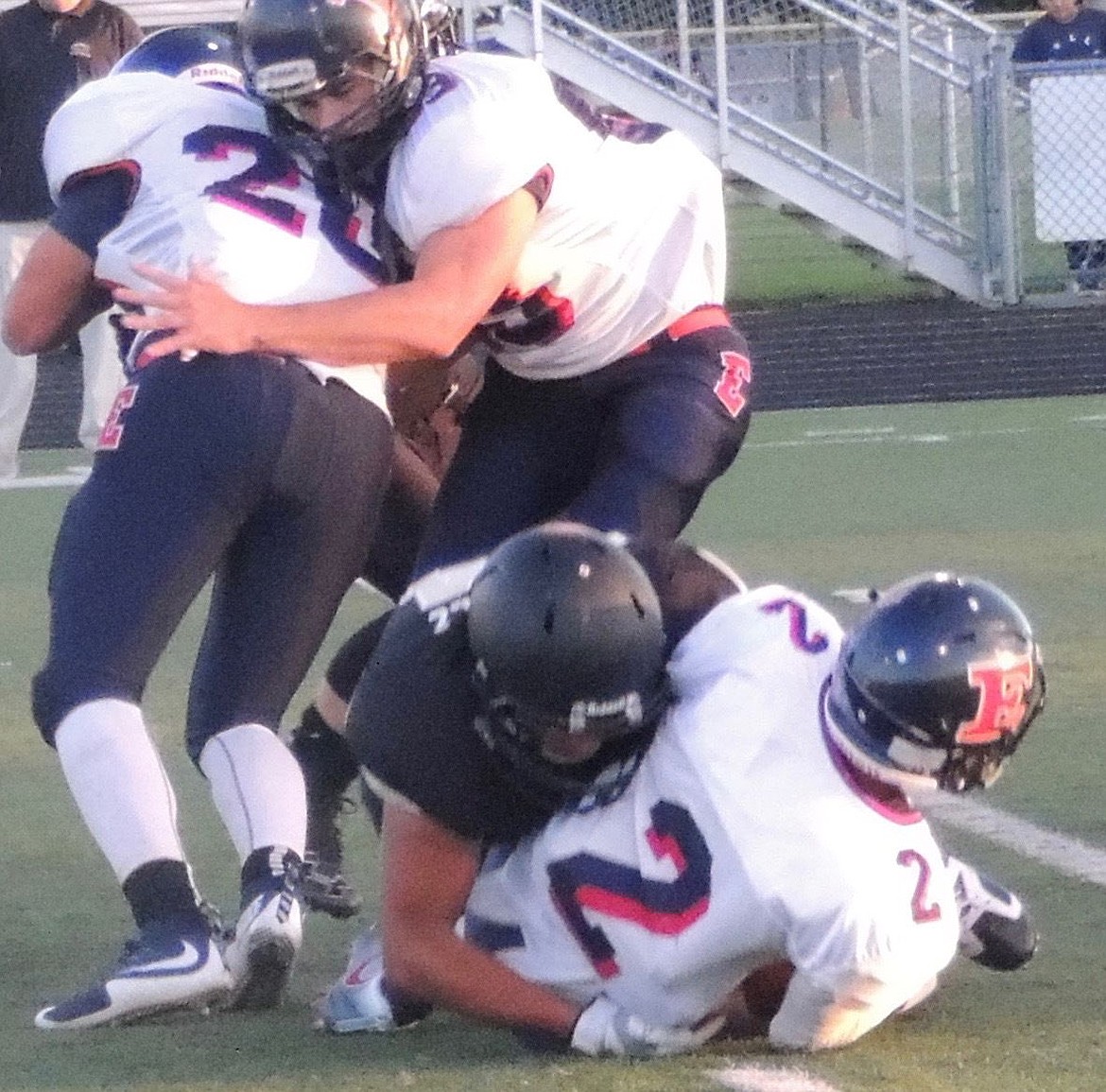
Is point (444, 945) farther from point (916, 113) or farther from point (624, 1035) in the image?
point (916, 113)

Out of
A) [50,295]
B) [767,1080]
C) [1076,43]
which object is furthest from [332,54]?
[1076,43]

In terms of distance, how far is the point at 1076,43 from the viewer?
1348 centimetres

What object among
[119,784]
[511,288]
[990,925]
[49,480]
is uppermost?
[511,288]

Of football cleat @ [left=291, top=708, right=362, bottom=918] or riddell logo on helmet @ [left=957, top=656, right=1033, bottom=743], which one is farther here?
football cleat @ [left=291, top=708, right=362, bottom=918]

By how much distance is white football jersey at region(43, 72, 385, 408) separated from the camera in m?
3.56

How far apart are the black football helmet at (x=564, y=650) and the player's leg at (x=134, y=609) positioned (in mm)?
540

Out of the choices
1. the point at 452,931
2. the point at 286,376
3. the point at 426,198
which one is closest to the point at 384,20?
the point at 426,198

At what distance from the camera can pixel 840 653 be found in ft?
9.96

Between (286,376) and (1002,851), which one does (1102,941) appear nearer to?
(1002,851)

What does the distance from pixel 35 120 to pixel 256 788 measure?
5997 mm

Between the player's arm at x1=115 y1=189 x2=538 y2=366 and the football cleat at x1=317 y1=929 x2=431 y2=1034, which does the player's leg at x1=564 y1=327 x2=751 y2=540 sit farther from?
the football cleat at x1=317 y1=929 x2=431 y2=1034

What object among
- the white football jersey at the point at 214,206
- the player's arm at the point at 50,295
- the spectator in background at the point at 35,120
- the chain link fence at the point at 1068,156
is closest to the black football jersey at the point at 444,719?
the white football jersey at the point at 214,206

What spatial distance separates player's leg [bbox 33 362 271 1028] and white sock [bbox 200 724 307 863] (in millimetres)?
104

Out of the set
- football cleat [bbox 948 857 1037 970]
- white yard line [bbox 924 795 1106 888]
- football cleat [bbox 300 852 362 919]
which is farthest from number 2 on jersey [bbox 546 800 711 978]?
white yard line [bbox 924 795 1106 888]
